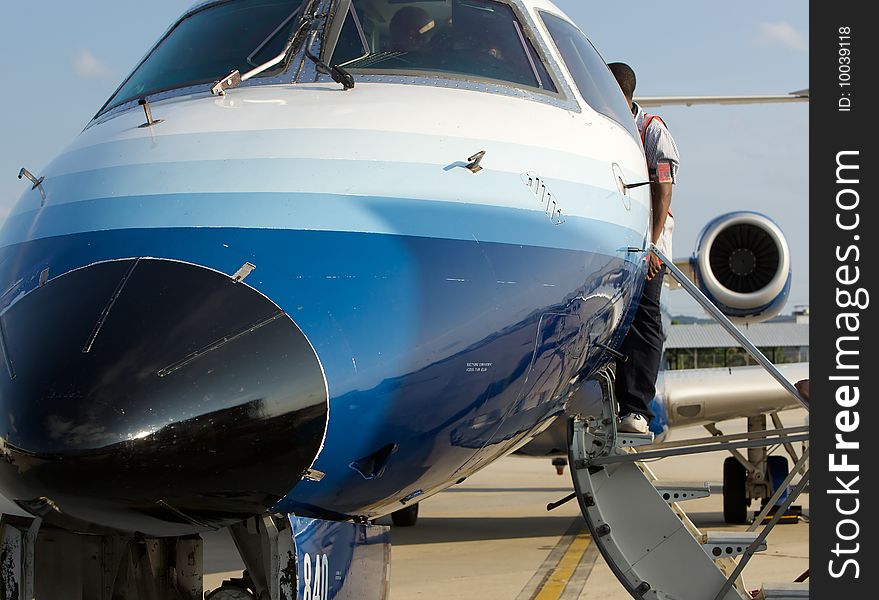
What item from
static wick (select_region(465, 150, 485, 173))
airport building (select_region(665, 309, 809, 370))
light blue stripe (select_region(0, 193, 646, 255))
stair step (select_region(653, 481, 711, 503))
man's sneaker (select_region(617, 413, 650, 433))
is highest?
airport building (select_region(665, 309, 809, 370))

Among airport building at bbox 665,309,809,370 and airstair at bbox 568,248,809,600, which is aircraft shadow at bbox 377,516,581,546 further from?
airport building at bbox 665,309,809,370

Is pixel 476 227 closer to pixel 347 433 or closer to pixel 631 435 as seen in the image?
pixel 347 433

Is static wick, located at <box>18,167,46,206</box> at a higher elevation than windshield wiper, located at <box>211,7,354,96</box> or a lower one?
lower

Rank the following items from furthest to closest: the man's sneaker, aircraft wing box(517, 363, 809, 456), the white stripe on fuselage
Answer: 1. aircraft wing box(517, 363, 809, 456)
2. the man's sneaker
3. the white stripe on fuselage

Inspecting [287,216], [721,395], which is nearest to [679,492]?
[287,216]

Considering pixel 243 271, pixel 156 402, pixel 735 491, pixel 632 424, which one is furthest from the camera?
pixel 735 491

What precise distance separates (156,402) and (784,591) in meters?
3.14

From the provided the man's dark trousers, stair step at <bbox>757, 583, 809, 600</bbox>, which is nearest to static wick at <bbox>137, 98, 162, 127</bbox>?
the man's dark trousers

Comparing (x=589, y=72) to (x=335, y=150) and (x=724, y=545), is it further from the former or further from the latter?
(x=724, y=545)

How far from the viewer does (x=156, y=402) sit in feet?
11.0

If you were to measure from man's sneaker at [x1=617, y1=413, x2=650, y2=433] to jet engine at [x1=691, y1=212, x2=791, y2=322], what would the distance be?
24.3 ft

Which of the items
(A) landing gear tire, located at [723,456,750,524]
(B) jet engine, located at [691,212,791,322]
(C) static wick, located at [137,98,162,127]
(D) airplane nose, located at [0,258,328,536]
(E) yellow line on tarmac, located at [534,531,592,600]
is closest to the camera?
(D) airplane nose, located at [0,258,328,536]

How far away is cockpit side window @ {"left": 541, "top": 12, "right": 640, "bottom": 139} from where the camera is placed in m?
5.66

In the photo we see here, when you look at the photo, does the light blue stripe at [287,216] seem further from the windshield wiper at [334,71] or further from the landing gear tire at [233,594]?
the landing gear tire at [233,594]
